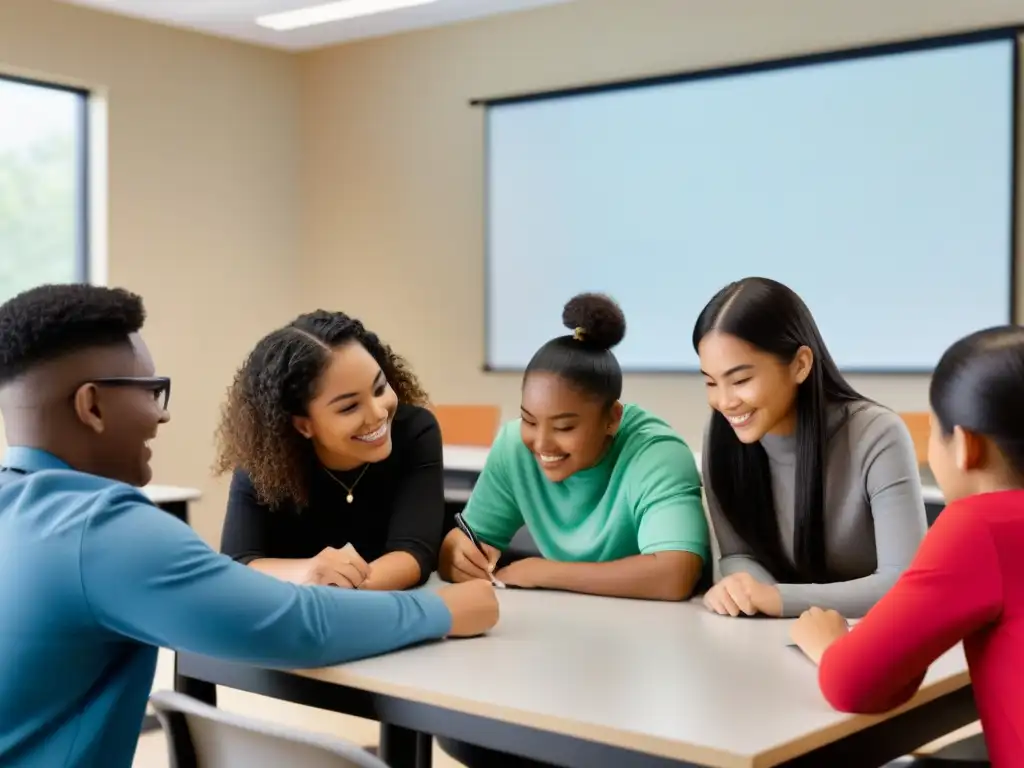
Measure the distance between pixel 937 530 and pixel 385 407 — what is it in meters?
1.04

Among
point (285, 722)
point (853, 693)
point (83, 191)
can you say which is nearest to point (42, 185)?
point (83, 191)

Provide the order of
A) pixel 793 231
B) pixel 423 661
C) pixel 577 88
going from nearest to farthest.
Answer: pixel 423 661 < pixel 793 231 < pixel 577 88

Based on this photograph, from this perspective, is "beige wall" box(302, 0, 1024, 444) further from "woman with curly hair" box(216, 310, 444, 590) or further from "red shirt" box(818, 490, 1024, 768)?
"red shirt" box(818, 490, 1024, 768)

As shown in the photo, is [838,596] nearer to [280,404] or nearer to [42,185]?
[280,404]


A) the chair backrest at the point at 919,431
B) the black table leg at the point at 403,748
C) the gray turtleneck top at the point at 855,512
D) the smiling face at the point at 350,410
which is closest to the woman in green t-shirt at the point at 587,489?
the gray turtleneck top at the point at 855,512

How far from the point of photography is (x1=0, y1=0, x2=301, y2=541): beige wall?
5.68 m

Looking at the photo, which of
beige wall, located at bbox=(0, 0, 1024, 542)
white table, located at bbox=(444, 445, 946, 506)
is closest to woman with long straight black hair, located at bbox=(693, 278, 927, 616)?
white table, located at bbox=(444, 445, 946, 506)

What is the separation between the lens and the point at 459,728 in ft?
4.34

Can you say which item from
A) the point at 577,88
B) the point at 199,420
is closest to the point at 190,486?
the point at 199,420

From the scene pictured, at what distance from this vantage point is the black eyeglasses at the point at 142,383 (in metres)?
1.31

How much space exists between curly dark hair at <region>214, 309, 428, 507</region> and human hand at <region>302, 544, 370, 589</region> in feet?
0.62

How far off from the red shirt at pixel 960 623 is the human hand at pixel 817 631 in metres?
0.16

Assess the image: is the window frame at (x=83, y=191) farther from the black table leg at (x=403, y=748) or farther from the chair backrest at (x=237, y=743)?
the chair backrest at (x=237, y=743)

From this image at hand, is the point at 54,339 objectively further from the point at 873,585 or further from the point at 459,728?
the point at 873,585
